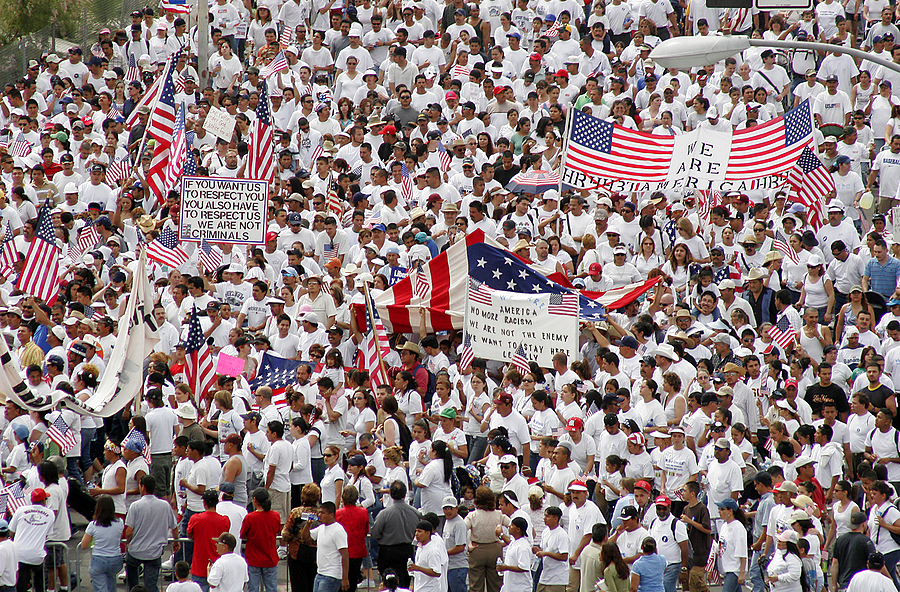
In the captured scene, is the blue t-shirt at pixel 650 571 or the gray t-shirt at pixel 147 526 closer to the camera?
the blue t-shirt at pixel 650 571

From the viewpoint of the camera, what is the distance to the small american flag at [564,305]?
1652 centimetres

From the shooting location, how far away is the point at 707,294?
700 inches

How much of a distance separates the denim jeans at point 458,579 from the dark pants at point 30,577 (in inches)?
164

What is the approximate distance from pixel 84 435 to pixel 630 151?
28.5ft

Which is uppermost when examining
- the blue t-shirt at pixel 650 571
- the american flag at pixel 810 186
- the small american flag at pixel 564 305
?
the american flag at pixel 810 186

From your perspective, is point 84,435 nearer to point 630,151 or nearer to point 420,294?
point 420,294

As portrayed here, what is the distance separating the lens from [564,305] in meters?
16.6

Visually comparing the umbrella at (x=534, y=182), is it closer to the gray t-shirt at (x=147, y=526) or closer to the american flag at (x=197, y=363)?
the american flag at (x=197, y=363)

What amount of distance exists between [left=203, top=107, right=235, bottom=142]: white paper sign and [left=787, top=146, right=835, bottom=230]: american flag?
351 inches

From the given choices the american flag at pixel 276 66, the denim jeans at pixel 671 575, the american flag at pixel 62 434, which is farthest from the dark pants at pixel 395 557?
the american flag at pixel 276 66

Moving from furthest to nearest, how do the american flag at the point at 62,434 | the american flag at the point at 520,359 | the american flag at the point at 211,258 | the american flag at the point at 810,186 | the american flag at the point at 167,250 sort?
1. the american flag at the point at 810,186
2. the american flag at the point at 211,258
3. the american flag at the point at 167,250
4. the american flag at the point at 520,359
5. the american flag at the point at 62,434

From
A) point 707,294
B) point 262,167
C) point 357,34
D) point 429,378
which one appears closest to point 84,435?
point 429,378

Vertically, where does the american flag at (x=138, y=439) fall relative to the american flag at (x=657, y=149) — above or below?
below

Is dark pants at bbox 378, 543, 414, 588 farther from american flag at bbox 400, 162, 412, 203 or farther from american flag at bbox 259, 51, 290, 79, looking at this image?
american flag at bbox 259, 51, 290, 79
